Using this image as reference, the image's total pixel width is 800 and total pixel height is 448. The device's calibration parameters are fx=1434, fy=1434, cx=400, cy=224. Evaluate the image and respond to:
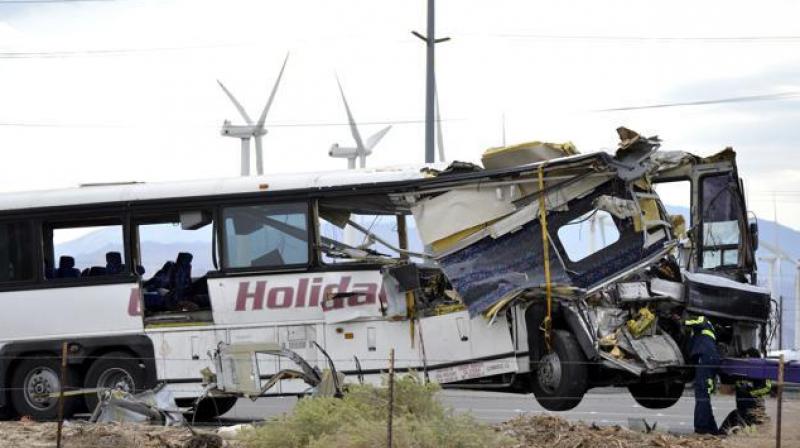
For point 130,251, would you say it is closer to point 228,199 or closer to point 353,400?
point 228,199

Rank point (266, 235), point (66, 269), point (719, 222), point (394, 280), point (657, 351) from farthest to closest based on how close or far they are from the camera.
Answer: point (66, 269)
point (266, 235)
point (394, 280)
point (719, 222)
point (657, 351)

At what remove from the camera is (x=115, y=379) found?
62.1 feet

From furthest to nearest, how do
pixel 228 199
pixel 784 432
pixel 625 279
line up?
1. pixel 228 199
2. pixel 625 279
3. pixel 784 432

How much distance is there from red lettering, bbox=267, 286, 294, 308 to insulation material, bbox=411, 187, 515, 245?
185cm

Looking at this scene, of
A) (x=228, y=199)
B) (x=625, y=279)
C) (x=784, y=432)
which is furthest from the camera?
(x=228, y=199)

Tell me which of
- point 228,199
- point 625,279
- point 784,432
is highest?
point 228,199

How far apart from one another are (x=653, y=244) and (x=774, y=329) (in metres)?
2.03

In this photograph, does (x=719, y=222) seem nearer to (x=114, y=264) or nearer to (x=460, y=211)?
(x=460, y=211)

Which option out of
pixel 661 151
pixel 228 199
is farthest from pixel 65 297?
pixel 661 151

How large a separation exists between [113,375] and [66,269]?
5.81 ft

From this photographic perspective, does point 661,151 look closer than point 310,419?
No

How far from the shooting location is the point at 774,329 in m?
17.6

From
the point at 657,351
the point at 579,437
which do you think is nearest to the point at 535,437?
the point at 579,437

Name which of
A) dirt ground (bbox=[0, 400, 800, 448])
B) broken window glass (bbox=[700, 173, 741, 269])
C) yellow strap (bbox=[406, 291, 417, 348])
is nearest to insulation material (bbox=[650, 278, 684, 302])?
broken window glass (bbox=[700, 173, 741, 269])
